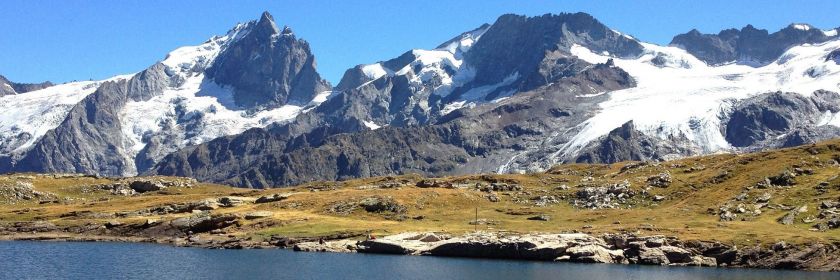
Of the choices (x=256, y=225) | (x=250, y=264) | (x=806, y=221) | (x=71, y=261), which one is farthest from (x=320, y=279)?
(x=806, y=221)

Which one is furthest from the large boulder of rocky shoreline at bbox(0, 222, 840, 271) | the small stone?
the small stone

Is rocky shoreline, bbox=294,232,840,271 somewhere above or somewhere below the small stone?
below

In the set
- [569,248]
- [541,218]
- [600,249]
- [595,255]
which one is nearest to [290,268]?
[569,248]

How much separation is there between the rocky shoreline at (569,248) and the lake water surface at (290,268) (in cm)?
431

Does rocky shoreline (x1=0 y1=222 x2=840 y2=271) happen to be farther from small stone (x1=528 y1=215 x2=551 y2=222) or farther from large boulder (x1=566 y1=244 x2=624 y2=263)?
small stone (x1=528 y1=215 x2=551 y2=222)

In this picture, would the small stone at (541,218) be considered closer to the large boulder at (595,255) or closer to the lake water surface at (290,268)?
the large boulder at (595,255)

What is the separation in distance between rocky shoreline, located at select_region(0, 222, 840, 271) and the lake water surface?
431 cm

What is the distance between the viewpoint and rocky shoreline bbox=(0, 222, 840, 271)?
142500mm

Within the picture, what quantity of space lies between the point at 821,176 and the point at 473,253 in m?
75.6

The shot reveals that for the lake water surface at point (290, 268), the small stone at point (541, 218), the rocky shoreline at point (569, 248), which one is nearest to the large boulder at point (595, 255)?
the rocky shoreline at point (569, 248)

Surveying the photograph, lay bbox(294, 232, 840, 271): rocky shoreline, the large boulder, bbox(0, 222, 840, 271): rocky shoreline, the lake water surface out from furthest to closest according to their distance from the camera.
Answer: the large boulder, bbox(0, 222, 840, 271): rocky shoreline, bbox(294, 232, 840, 271): rocky shoreline, the lake water surface

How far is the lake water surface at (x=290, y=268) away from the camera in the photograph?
12762 cm

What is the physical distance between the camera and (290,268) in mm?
137000

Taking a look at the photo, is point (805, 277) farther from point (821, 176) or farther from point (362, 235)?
point (362, 235)
